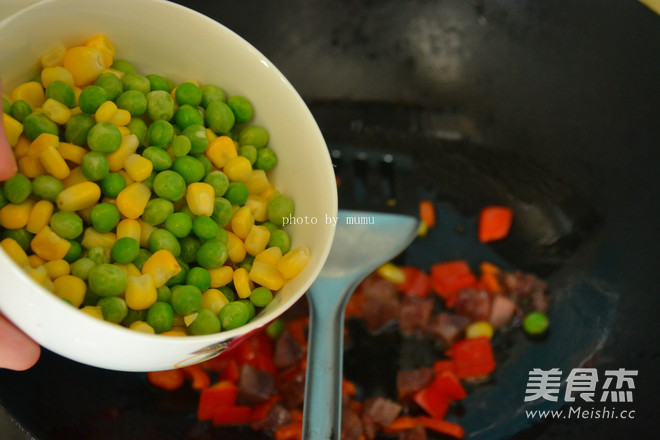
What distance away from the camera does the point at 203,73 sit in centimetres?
129

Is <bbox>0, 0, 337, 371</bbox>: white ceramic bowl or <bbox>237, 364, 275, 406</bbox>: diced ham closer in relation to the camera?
<bbox>0, 0, 337, 371</bbox>: white ceramic bowl

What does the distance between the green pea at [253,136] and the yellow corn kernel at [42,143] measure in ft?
1.24

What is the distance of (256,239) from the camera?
116 cm

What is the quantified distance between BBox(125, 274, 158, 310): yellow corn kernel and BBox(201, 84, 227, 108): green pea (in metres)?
0.43

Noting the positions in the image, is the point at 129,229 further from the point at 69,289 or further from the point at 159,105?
the point at 159,105

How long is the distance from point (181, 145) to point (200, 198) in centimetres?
12

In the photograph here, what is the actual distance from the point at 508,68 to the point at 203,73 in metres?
1.06

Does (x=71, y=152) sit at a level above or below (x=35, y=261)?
above

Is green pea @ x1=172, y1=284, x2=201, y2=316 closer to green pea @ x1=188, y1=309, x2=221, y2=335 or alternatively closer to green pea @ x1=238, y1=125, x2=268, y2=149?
green pea @ x1=188, y1=309, x2=221, y2=335

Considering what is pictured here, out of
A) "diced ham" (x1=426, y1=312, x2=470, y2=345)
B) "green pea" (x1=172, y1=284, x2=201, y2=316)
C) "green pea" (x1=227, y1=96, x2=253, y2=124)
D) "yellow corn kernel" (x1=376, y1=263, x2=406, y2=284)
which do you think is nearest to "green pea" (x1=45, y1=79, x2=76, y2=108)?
"green pea" (x1=227, y1=96, x2=253, y2=124)

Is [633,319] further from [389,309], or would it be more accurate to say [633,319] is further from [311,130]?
[311,130]

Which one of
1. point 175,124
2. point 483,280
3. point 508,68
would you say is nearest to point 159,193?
point 175,124

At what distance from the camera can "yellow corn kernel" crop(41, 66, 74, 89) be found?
3.66ft

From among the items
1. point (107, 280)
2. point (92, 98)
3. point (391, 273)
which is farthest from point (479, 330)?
point (92, 98)
